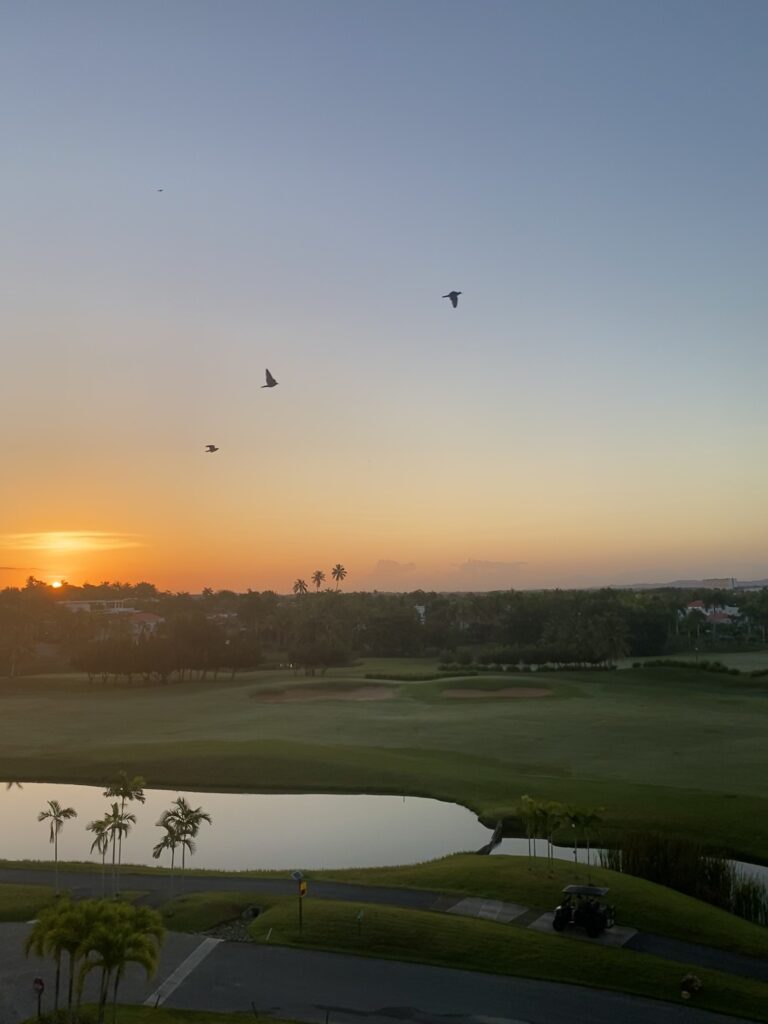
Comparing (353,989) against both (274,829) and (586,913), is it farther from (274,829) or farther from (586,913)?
(274,829)

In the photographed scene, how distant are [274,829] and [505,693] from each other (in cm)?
5128

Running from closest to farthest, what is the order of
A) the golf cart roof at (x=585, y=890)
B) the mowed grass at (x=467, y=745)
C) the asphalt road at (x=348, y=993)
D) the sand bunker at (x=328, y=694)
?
the asphalt road at (x=348, y=993) → the golf cart roof at (x=585, y=890) → the mowed grass at (x=467, y=745) → the sand bunker at (x=328, y=694)

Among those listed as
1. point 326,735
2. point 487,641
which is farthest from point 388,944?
point 487,641

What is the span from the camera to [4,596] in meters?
166

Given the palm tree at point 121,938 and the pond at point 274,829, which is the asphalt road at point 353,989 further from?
the pond at point 274,829

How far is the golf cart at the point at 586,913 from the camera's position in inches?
1137

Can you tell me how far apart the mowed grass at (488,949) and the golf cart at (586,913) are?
2.92ft

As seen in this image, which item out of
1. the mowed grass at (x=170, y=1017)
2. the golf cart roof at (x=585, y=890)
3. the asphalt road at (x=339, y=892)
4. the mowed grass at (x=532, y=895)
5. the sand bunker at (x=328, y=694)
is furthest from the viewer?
the sand bunker at (x=328, y=694)

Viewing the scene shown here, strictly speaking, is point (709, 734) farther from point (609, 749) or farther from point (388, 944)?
point (388, 944)

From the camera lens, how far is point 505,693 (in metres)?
94.5

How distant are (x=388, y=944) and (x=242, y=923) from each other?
5423 millimetres

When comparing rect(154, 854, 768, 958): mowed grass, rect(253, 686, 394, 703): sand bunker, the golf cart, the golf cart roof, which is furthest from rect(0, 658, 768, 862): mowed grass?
the golf cart roof

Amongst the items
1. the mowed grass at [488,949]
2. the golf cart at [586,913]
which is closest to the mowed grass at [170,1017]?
the mowed grass at [488,949]

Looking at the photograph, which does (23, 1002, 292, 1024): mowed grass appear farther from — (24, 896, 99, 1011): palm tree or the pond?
the pond
